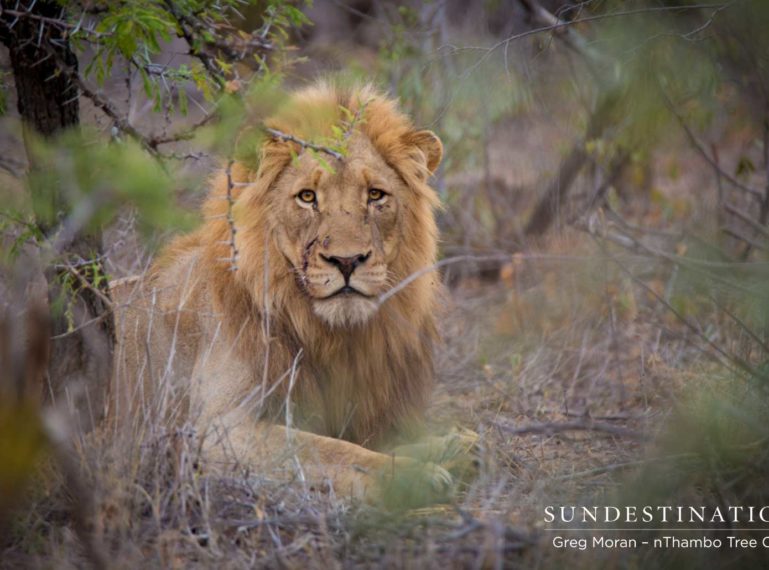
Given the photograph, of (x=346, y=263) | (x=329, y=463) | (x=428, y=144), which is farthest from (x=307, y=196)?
(x=329, y=463)

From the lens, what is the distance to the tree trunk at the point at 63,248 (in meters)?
4.05

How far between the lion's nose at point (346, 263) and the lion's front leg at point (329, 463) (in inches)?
30.4

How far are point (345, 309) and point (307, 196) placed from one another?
62 cm

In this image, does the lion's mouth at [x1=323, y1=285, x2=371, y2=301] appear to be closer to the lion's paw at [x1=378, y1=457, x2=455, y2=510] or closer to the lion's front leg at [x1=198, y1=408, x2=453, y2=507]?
the lion's front leg at [x1=198, y1=408, x2=453, y2=507]

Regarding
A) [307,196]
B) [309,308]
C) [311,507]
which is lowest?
[311,507]

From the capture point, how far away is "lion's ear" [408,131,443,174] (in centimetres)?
500

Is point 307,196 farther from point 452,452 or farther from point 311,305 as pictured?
point 452,452

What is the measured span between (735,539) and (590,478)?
0.92 m

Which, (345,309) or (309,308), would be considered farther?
(309,308)

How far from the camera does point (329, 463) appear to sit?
4344 mm

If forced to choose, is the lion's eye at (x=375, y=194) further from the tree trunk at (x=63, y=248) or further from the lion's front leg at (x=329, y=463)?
the tree trunk at (x=63, y=248)

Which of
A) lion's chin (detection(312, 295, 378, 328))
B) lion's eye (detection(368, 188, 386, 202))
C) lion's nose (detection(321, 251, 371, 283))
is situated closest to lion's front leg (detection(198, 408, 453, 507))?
lion's chin (detection(312, 295, 378, 328))

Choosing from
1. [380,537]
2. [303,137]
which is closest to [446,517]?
[380,537]

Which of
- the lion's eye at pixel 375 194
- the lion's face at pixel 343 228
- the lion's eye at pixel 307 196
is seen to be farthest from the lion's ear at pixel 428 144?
the lion's eye at pixel 307 196
